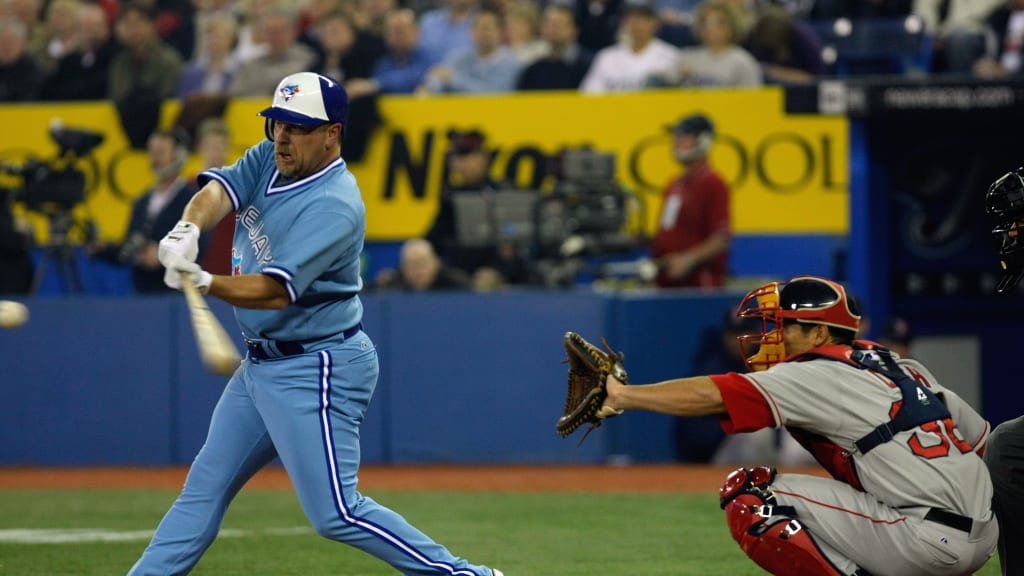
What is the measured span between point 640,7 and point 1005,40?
2784 mm

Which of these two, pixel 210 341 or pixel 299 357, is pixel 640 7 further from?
pixel 210 341

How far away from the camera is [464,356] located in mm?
10875

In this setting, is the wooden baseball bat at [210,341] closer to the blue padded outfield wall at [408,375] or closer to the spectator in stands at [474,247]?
the blue padded outfield wall at [408,375]

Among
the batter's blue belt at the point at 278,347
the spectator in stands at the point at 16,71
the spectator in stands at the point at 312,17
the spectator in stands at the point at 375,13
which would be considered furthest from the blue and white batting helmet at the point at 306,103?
the spectator in stands at the point at 16,71

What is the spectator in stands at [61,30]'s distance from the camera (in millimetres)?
14391

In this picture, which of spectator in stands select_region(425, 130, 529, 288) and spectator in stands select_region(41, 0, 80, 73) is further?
spectator in stands select_region(41, 0, 80, 73)

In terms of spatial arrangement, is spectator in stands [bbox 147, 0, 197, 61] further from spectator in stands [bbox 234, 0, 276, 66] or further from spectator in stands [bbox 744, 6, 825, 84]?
spectator in stands [bbox 744, 6, 825, 84]

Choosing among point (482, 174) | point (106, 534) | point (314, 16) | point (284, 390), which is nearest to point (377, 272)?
point (482, 174)

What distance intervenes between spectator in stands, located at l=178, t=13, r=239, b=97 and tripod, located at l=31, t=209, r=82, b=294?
2.04 metres

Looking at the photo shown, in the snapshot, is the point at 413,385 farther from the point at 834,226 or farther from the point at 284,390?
the point at 284,390

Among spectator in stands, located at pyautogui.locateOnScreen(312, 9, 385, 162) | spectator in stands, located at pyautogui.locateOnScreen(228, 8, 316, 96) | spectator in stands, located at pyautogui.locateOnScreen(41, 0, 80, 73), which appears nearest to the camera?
spectator in stands, located at pyautogui.locateOnScreen(312, 9, 385, 162)

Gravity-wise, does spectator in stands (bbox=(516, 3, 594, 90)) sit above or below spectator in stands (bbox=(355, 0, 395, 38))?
below

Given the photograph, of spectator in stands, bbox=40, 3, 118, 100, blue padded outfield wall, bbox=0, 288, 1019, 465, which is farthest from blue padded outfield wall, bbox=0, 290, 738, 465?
spectator in stands, bbox=40, 3, 118, 100

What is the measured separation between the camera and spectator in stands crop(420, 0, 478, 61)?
44.3 feet
